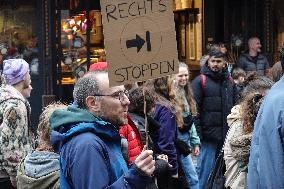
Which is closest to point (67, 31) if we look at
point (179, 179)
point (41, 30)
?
point (41, 30)

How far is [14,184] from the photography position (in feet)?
18.5

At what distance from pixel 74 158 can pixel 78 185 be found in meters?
0.13

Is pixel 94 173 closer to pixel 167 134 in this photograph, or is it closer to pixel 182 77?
pixel 167 134

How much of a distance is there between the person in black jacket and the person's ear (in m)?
4.91

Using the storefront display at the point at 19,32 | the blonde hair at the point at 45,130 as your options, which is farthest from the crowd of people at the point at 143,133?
the storefront display at the point at 19,32

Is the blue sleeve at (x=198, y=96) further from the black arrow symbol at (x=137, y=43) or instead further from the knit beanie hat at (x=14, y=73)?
the black arrow symbol at (x=137, y=43)

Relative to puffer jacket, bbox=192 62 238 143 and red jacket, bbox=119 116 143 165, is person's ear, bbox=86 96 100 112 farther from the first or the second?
puffer jacket, bbox=192 62 238 143

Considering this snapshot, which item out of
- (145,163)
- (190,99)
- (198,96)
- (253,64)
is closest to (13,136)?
(145,163)

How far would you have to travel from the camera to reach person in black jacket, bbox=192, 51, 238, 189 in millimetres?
8523

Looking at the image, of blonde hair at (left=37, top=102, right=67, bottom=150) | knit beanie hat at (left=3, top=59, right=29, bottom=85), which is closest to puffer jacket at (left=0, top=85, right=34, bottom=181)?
knit beanie hat at (left=3, top=59, right=29, bottom=85)

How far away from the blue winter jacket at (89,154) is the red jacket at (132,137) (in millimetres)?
1520

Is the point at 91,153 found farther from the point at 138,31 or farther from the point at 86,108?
the point at 138,31

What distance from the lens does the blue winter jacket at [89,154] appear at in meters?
3.38

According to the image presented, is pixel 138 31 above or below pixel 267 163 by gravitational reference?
above
